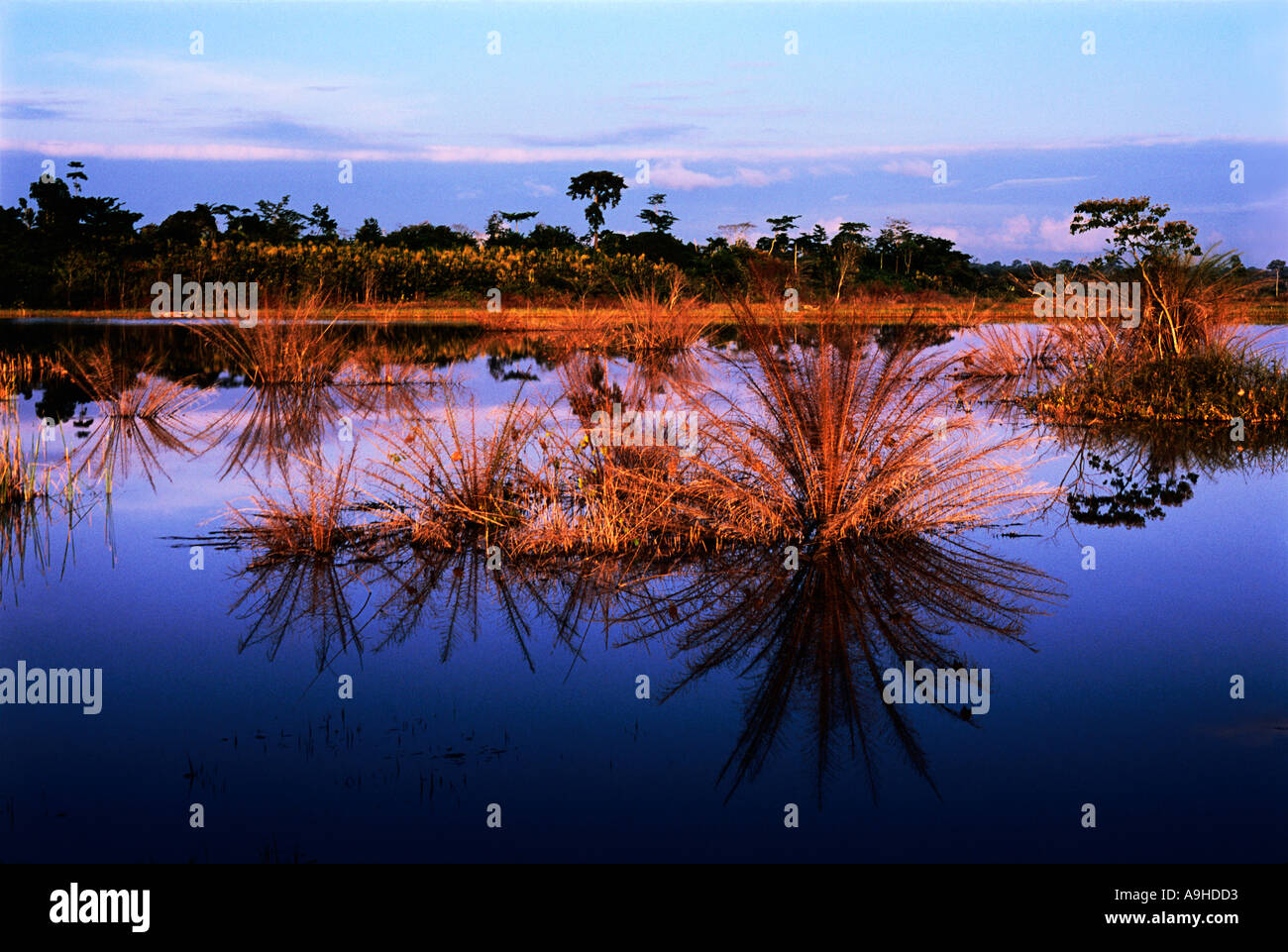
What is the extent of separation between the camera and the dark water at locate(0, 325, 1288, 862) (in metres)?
3.71

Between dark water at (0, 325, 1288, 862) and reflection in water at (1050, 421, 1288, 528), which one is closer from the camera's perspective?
dark water at (0, 325, 1288, 862)

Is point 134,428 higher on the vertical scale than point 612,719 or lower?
higher

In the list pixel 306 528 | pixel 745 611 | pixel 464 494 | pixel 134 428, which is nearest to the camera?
pixel 745 611

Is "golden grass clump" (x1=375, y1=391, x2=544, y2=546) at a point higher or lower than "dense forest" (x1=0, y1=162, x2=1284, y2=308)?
lower

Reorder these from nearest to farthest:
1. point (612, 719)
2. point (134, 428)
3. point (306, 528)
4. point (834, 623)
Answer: point (612, 719) < point (834, 623) < point (306, 528) < point (134, 428)

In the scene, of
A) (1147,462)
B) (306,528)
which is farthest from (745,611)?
(1147,462)

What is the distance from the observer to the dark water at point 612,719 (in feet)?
12.2

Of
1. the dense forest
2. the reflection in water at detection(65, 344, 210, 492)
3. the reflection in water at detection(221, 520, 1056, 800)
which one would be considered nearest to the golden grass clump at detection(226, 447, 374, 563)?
the reflection in water at detection(221, 520, 1056, 800)

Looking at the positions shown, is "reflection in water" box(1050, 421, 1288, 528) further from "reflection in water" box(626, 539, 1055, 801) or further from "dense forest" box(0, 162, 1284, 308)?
"dense forest" box(0, 162, 1284, 308)

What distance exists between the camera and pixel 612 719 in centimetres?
459

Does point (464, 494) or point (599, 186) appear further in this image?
point (599, 186)

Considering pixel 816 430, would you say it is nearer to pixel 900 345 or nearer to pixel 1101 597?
pixel 900 345

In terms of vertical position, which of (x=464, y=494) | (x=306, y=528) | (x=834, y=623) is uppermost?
(x=464, y=494)

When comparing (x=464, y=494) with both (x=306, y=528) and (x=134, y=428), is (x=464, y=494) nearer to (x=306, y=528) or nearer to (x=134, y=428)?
(x=306, y=528)
